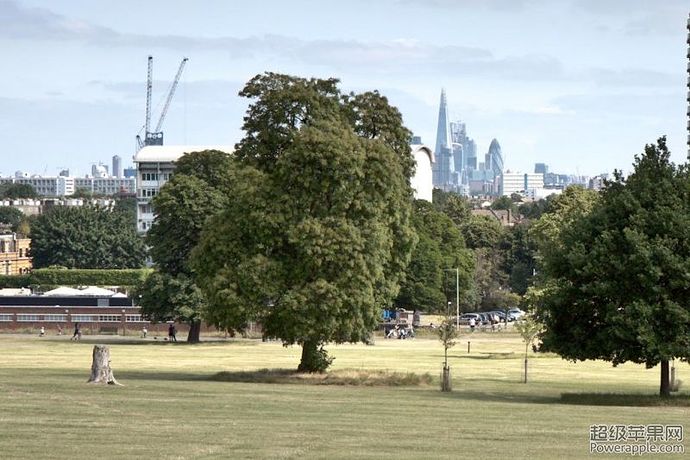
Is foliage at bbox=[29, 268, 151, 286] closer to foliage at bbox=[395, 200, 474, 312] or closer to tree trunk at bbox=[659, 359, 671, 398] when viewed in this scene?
foliage at bbox=[395, 200, 474, 312]

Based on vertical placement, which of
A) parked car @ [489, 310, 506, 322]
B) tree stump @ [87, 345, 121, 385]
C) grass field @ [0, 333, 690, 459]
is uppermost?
parked car @ [489, 310, 506, 322]

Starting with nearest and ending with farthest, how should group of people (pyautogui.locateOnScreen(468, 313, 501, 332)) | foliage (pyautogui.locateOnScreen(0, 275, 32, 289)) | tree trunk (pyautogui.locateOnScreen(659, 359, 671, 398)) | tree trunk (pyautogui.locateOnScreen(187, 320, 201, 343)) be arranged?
tree trunk (pyautogui.locateOnScreen(659, 359, 671, 398)) < tree trunk (pyautogui.locateOnScreen(187, 320, 201, 343)) < group of people (pyautogui.locateOnScreen(468, 313, 501, 332)) < foliage (pyautogui.locateOnScreen(0, 275, 32, 289))

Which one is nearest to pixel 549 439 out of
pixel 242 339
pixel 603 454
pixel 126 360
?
pixel 603 454

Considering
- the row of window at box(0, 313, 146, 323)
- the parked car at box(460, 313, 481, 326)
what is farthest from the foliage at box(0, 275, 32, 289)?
the parked car at box(460, 313, 481, 326)

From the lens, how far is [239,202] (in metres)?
69.2

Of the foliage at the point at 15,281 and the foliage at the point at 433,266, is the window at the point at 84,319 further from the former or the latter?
the foliage at the point at 15,281

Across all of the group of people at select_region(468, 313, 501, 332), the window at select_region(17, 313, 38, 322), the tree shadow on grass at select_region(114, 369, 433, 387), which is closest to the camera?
the tree shadow on grass at select_region(114, 369, 433, 387)

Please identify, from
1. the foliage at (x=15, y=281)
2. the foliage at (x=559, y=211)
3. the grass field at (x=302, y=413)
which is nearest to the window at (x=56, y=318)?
the foliage at (x=15, y=281)

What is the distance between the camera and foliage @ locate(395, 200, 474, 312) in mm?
139625

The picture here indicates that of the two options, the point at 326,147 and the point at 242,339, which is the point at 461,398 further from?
the point at 242,339

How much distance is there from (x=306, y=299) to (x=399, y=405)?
16145 mm

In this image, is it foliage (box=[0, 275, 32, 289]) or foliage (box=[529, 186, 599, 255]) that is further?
foliage (box=[0, 275, 32, 289])

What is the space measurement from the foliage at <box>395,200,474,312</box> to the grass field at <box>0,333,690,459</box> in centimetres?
5615

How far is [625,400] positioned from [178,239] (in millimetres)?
61926
